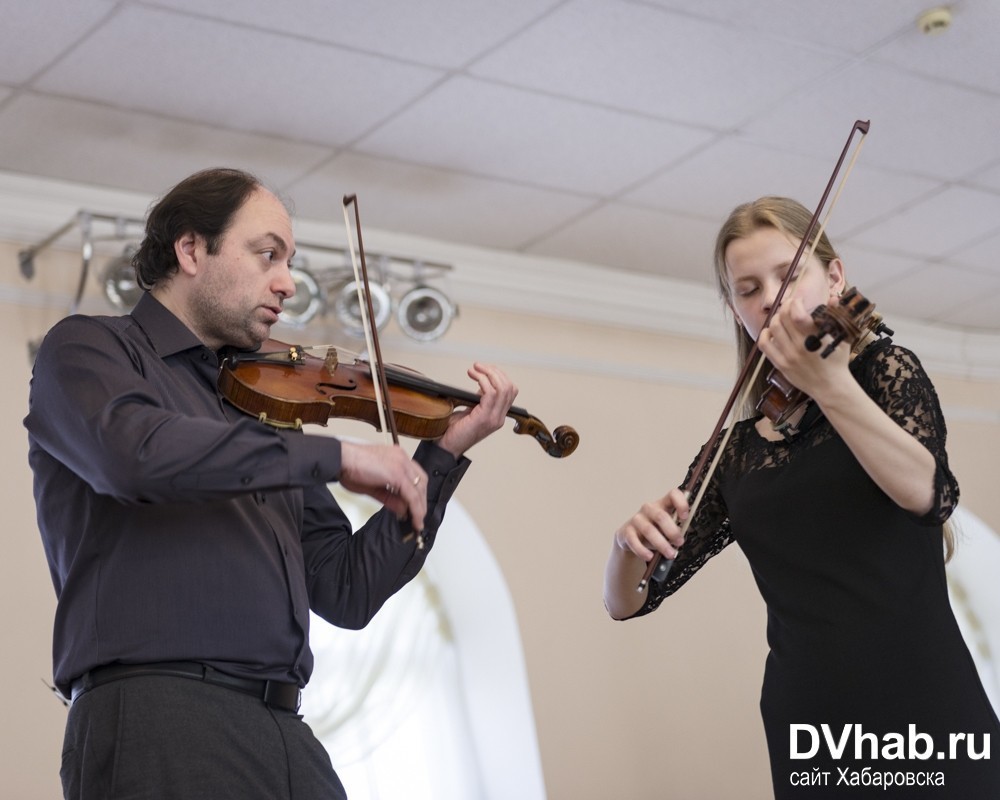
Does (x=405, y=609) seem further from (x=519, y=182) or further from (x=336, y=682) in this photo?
(x=519, y=182)

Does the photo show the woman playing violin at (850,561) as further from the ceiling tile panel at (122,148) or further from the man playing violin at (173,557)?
the ceiling tile panel at (122,148)

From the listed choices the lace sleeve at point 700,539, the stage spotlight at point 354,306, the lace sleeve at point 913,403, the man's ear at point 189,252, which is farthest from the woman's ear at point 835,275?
the stage spotlight at point 354,306

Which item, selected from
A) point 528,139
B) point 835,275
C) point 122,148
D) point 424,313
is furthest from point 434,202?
point 835,275

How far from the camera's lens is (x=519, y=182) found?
411 centimetres

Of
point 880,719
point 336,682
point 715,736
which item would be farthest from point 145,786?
point 715,736

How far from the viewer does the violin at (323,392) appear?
1.89 meters

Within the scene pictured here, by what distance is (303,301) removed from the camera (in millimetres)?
4035

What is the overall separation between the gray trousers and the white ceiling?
6.26 feet

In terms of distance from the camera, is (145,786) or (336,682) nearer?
(145,786)

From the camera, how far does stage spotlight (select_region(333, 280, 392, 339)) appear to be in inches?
163

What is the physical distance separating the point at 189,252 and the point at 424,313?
2.36 meters

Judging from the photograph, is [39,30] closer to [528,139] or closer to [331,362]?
[528,139]

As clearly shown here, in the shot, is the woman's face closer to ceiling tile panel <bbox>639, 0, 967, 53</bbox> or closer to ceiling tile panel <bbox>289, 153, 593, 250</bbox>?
ceiling tile panel <bbox>639, 0, 967, 53</bbox>

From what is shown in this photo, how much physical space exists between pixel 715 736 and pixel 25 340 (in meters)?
2.71
